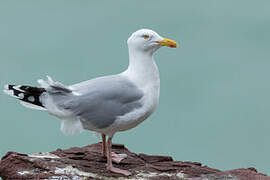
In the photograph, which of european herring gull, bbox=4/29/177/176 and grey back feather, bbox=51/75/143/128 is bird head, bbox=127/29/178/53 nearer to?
european herring gull, bbox=4/29/177/176

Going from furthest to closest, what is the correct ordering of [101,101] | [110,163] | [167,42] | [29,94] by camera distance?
[110,163], [167,42], [29,94], [101,101]

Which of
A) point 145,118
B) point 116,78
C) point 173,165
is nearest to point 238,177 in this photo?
point 173,165

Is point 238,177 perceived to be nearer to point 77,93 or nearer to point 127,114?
point 127,114

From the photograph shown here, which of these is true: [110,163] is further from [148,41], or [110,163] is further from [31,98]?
[148,41]

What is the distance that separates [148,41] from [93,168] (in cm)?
181

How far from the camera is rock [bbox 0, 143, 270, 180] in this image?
7.98 metres

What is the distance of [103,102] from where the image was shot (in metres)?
7.79

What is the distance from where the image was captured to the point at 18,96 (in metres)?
7.91

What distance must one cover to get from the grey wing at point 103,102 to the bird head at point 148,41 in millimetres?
544

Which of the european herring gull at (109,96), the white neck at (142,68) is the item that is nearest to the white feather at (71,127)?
the european herring gull at (109,96)

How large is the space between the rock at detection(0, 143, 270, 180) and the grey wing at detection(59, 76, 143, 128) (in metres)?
0.71

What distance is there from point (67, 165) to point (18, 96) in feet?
3.67

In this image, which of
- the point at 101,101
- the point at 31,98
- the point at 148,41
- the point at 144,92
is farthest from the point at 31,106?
the point at 148,41

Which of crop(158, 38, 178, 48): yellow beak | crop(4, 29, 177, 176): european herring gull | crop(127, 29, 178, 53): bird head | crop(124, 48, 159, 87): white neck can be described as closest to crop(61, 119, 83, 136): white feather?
crop(4, 29, 177, 176): european herring gull
